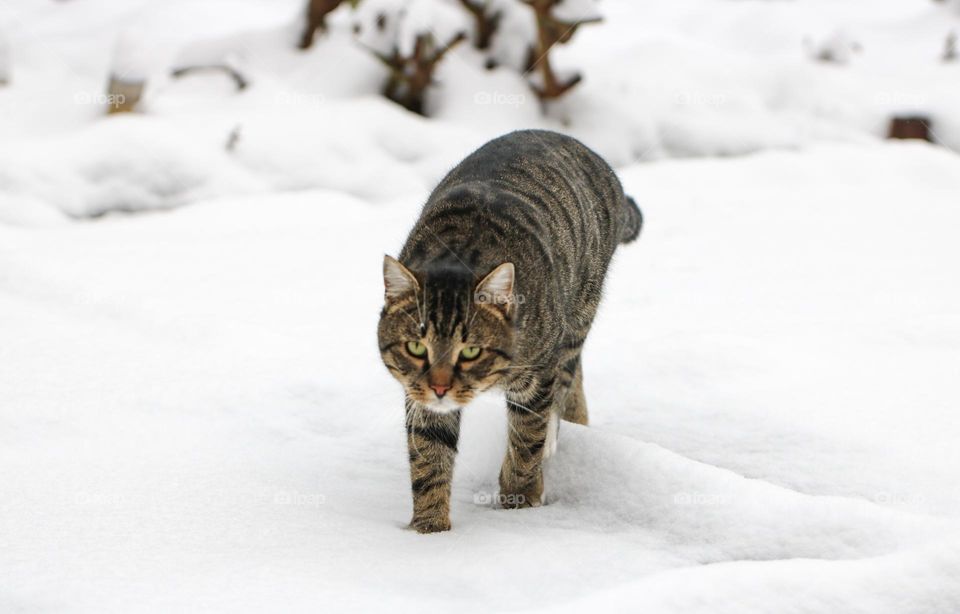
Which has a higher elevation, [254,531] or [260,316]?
[254,531]

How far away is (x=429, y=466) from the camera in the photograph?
298 centimetres

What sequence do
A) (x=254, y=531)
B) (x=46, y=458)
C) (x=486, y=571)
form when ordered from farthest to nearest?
1. (x=46, y=458)
2. (x=254, y=531)
3. (x=486, y=571)

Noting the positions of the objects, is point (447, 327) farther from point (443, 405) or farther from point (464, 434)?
point (464, 434)

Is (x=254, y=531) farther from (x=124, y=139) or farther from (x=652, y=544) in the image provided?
(x=124, y=139)

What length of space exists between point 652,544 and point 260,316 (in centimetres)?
241

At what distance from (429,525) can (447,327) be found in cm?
62

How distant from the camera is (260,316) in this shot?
4.53m

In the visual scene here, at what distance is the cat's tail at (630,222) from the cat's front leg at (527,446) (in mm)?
1185

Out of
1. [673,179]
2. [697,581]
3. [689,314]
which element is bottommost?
[673,179]

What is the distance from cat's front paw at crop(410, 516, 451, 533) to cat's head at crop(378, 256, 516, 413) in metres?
0.37

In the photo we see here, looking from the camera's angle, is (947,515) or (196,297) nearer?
(947,515)

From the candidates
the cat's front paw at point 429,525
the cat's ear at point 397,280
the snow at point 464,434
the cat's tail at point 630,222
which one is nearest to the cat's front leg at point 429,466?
the cat's front paw at point 429,525

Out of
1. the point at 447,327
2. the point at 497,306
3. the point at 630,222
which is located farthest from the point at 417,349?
the point at 630,222

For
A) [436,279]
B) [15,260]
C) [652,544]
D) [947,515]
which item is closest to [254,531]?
[436,279]
